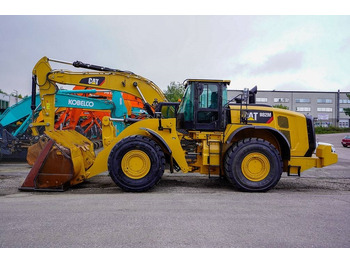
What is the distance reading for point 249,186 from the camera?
6328 millimetres

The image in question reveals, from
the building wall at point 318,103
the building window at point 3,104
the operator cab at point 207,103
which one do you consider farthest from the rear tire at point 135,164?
the building wall at point 318,103

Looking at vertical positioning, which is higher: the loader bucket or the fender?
the fender

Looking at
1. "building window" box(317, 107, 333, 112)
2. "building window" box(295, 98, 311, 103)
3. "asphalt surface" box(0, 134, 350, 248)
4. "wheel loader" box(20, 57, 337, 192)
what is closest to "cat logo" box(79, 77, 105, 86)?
"wheel loader" box(20, 57, 337, 192)

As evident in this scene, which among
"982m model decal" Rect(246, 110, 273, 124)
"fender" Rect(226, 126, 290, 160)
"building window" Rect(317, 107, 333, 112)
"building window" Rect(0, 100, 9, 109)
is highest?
"building window" Rect(317, 107, 333, 112)

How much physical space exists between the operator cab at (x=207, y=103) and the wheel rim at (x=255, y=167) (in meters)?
0.97

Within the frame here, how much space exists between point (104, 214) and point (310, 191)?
15.4 ft

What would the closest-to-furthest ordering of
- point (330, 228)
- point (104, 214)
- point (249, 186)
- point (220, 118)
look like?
point (330, 228) < point (104, 214) < point (249, 186) < point (220, 118)

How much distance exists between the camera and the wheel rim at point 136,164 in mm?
6285

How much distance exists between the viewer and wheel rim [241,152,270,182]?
20.9ft

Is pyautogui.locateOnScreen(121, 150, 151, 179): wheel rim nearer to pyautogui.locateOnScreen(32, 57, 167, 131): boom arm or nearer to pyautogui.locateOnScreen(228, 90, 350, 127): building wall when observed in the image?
pyautogui.locateOnScreen(32, 57, 167, 131): boom arm

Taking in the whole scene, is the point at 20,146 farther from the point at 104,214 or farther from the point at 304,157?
the point at 304,157

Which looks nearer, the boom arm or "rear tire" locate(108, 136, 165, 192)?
"rear tire" locate(108, 136, 165, 192)

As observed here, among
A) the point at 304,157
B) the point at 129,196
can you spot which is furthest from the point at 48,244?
the point at 304,157

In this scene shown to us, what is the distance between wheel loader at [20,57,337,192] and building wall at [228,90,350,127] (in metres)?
51.0
